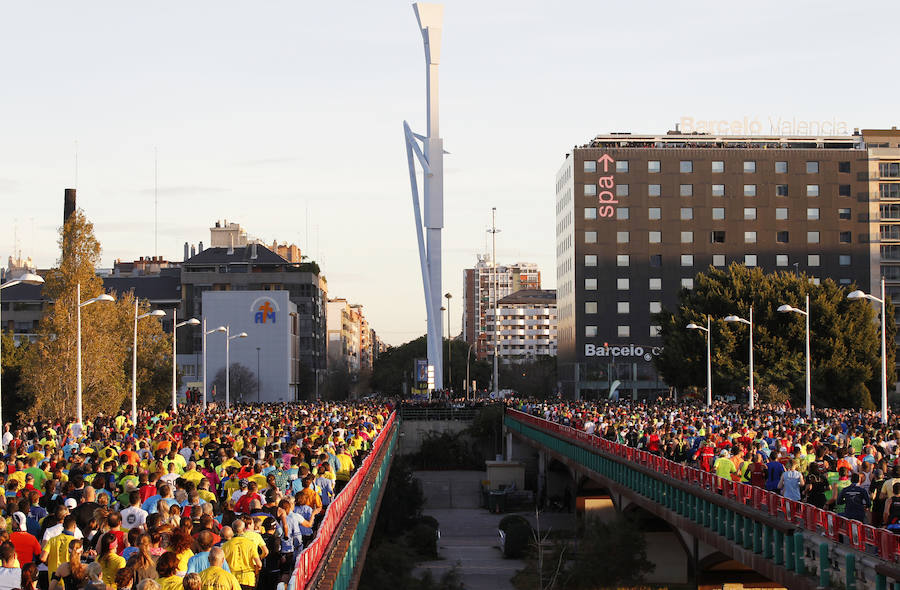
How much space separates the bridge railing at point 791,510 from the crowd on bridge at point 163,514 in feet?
24.7

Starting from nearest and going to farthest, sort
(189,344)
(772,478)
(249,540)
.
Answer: (249,540)
(772,478)
(189,344)

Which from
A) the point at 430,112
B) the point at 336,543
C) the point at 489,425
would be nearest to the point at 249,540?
the point at 336,543

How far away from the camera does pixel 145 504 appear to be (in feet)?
50.5

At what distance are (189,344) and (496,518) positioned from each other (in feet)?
258

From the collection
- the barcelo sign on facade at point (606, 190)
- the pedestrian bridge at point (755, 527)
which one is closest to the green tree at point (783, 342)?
the barcelo sign on facade at point (606, 190)

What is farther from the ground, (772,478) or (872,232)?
(872,232)

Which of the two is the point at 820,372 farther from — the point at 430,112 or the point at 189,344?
the point at 189,344

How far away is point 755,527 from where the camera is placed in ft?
78.8

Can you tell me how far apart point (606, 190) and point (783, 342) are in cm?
4474

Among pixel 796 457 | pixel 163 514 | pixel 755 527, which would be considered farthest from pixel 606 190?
pixel 163 514

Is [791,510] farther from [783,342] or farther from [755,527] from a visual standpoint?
[783,342]

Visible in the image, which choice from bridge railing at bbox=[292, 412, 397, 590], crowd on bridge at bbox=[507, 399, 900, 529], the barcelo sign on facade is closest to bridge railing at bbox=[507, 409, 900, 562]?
crowd on bridge at bbox=[507, 399, 900, 529]

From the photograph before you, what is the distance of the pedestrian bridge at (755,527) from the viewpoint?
18234 mm

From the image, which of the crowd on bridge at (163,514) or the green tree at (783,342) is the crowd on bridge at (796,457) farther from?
the green tree at (783,342)
